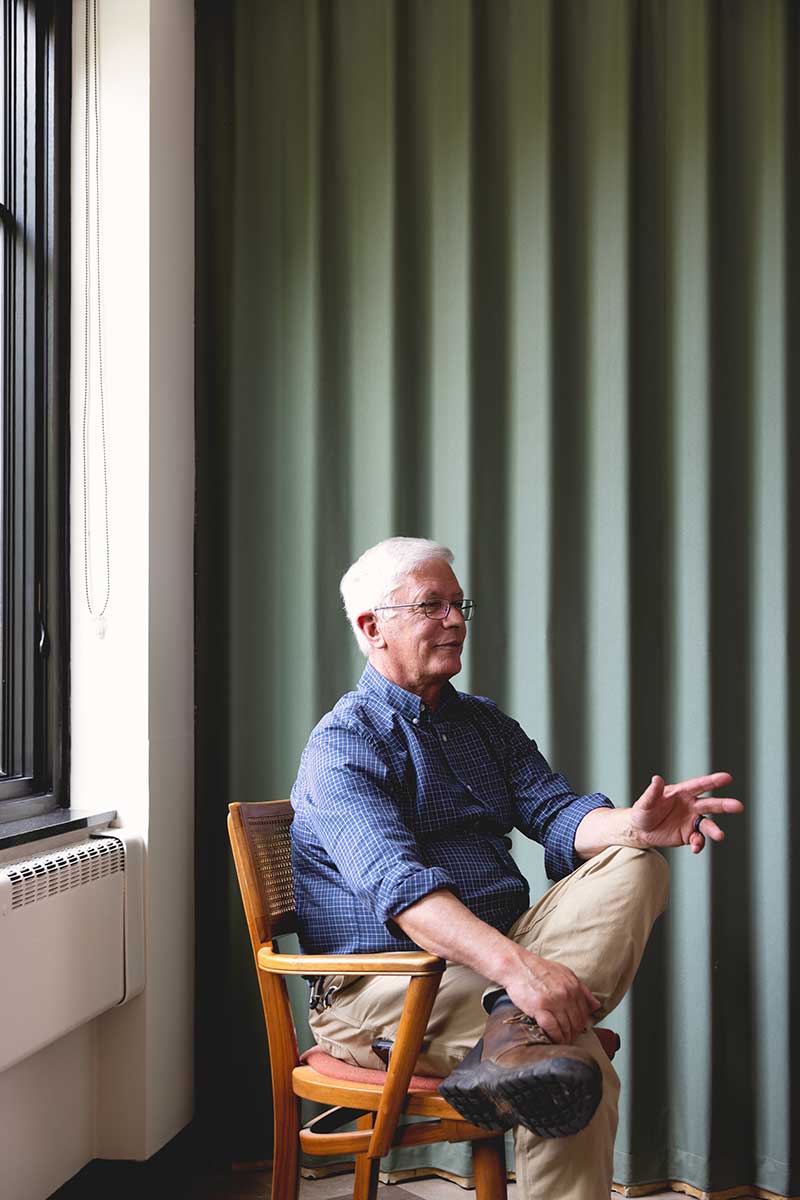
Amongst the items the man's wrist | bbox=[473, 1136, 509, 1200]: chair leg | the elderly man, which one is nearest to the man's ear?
the elderly man

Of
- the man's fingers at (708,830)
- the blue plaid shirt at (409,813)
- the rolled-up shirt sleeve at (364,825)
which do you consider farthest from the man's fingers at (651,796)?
the rolled-up shirt sleeve at (364,825)

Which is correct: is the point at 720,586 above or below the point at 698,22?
below

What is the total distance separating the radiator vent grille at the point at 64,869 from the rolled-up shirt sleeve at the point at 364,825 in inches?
19.6

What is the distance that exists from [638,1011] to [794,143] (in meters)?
1.97

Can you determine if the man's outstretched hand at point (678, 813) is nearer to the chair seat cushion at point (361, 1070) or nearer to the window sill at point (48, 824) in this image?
the chair seat cushion at point (361, 1070)

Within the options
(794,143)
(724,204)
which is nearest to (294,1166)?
(724,204)

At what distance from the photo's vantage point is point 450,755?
2.09 metres

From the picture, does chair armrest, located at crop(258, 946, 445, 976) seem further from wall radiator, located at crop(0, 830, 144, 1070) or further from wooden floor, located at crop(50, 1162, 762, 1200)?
wooden floor, located at crop(50, 1162, 762, 1200)

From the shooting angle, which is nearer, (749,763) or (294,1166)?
(294,1166)

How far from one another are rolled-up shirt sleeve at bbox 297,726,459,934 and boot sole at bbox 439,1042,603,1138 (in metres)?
0.29

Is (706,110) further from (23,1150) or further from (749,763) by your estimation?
(23,1150)

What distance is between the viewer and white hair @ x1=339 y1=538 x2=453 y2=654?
207cm

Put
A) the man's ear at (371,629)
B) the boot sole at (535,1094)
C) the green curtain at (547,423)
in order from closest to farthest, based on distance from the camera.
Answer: the boot sole at (535,1094), the man's ear at (371,629), the green curtain at (547,423)

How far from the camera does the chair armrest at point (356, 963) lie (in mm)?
1635
